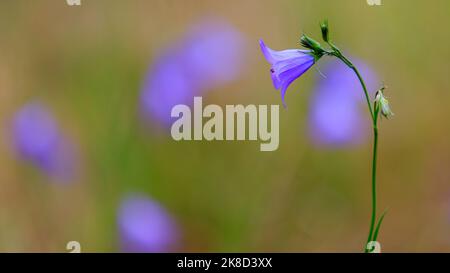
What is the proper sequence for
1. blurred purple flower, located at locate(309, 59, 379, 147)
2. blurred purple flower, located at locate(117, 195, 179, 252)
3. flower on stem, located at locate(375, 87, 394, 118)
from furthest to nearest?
blurred purple flower, located at locate(309, 59, 379, 147), blurred purple flower, located at locate(117, 195, 179, 252), flower on stem, located at locate(375, 87, 394, 118)

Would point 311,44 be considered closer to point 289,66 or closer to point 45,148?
point 289,66

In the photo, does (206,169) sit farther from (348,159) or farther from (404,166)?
(404,166)

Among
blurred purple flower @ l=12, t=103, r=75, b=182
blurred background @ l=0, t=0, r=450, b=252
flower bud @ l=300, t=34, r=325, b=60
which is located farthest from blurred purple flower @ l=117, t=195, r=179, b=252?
flower bud @ l=300, t=34, r=325, b=60

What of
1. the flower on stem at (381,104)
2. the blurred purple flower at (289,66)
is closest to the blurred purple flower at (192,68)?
the blurred purple flower at (289,66)

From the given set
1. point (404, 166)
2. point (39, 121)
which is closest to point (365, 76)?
point (404, 166)

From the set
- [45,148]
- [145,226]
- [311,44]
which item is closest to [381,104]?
[311,44]

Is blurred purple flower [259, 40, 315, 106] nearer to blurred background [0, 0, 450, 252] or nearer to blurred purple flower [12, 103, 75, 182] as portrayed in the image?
blurred background [0, 0, 450, 252]
